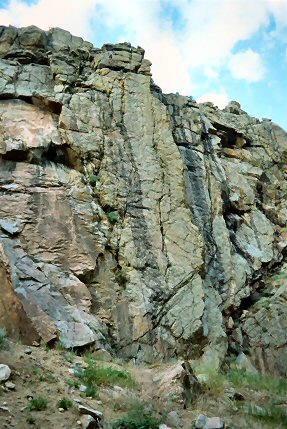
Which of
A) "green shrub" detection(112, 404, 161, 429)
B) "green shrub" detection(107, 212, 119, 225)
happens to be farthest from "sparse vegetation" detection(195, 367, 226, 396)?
"green shrub" detection(107, 212, 119, 225)

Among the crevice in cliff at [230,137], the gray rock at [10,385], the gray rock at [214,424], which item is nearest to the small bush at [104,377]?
the gray rock at [10,385]

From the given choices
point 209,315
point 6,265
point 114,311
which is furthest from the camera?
point 209,315

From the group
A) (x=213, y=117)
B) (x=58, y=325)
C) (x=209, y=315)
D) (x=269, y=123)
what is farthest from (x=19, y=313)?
(x=269, y=123)

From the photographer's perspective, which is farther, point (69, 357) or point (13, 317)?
point (13, 317)

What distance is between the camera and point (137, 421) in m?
5.77

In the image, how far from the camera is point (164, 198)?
593 inches

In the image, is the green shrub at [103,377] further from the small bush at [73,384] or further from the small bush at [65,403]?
the small bush at [65,403]

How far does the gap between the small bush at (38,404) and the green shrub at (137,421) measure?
100 centimetres

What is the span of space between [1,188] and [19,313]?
5.22 m

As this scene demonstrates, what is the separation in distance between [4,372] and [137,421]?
203cm

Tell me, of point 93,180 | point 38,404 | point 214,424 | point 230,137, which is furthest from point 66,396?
point 230,137

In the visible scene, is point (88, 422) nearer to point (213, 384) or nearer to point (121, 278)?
point (213, 384)

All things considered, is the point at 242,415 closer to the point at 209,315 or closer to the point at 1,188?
the point at 209,315

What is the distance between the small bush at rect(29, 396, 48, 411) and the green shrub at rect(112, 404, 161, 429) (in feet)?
3.28
